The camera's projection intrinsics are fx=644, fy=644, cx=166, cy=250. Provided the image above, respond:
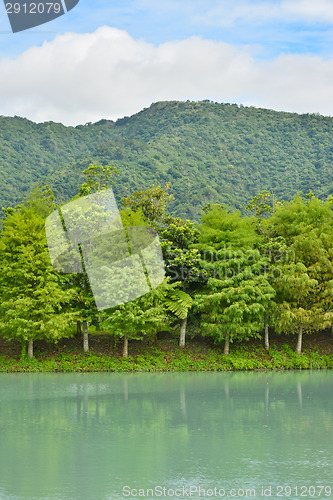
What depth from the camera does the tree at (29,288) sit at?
1289 inches

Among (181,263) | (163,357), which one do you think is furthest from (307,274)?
(163,357)

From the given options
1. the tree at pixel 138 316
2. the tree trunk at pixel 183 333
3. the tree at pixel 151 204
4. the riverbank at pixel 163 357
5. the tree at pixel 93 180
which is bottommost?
the riverbank at pixel 163 357

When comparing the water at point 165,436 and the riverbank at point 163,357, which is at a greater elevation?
the water at point 165,436

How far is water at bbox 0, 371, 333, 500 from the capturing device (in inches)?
579

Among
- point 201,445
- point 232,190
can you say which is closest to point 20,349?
point 201,445

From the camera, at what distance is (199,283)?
37.1 m

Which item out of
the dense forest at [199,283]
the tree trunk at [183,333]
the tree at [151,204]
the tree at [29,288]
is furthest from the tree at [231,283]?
the tree at [29,288]

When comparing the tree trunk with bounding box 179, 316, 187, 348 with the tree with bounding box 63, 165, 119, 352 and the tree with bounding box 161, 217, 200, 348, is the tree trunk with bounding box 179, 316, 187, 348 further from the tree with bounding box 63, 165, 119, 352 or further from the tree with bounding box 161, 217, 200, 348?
the tree with bounding box 63, 165, 119, 352

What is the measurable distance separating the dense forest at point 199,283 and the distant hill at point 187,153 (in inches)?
1413

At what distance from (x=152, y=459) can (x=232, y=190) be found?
2977 inches

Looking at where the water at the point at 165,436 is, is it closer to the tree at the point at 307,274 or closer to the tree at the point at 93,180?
the tree at the point at 307,274

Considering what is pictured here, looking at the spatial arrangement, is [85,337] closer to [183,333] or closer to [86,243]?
[86,243]

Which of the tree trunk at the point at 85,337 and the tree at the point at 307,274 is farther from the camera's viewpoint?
the tree trunk at the point at 85,337

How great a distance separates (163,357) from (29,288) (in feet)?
Answer: 26.2
